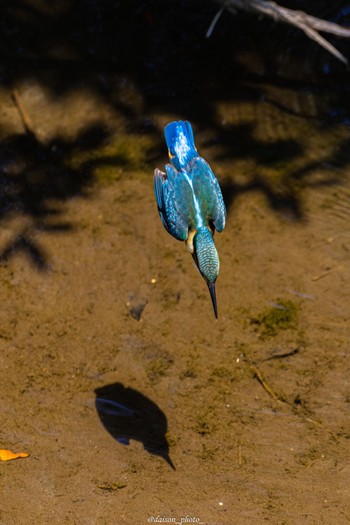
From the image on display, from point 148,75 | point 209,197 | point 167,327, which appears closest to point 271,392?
point 167,327

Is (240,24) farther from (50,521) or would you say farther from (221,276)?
(50,521)

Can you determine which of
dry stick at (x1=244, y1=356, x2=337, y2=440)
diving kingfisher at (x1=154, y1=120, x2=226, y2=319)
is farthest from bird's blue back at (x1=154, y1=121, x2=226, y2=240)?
dry stick at (x1=244, y1=356, x2=337, y2=440)

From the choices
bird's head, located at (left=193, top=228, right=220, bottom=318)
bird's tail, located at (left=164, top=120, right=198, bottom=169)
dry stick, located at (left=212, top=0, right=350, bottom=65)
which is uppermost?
dry stick, located at (left=212, top=0, right=350, bottom=65)

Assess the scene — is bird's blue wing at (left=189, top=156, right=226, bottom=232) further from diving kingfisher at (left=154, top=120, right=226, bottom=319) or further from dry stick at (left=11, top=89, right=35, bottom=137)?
dry stick at (left=11, top=89, right=35, bottom=137)

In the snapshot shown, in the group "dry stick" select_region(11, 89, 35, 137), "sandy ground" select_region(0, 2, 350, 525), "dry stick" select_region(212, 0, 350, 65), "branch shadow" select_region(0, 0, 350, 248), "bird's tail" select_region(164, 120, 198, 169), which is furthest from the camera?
"dry stick" select_region(11, 89, 35, 137)

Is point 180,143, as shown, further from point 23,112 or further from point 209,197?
point 23,112

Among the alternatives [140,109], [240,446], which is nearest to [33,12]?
[140,109]
